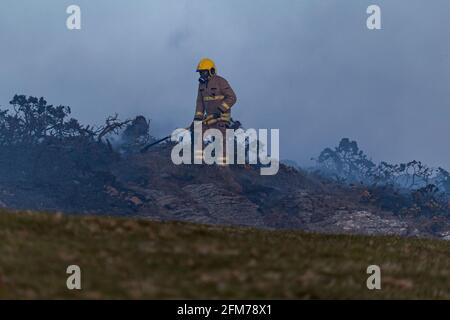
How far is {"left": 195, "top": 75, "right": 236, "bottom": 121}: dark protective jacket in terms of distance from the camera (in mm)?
85875

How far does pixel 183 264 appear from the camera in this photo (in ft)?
53.1

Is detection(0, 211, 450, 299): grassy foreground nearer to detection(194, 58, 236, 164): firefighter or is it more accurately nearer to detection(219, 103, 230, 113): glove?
detection(219, 103, 230, 113): glove

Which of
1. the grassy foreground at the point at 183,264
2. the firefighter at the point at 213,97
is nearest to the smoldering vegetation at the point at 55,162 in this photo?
the firefighter at the point at 213,97

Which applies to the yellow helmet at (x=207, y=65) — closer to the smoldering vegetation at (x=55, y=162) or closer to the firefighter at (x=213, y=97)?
the firefighter at (x=213, y=97)

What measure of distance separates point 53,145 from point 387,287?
4595 inches

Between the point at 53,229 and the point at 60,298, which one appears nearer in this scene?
the point at 60,298

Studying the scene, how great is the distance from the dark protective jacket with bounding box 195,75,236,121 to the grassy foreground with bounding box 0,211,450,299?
64563 mm

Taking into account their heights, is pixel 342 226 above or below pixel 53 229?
below

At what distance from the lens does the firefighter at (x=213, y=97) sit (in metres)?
86.0

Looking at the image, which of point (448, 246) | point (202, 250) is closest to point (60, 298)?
point (202, 250)

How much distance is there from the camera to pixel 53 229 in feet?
59.5

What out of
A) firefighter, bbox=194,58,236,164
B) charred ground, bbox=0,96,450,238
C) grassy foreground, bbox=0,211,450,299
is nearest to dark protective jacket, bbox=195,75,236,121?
firefighter, bbox=194,58,236,164
